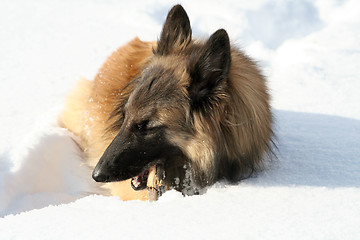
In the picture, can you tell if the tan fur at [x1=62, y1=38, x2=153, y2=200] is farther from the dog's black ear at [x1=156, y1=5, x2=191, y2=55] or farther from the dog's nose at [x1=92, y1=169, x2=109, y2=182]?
the dog's nose at [x1=92, y1=169, x2=109, y2=182]

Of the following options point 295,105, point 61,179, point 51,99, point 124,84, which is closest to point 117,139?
point 124,84

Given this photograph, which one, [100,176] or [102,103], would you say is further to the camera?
[102,103]

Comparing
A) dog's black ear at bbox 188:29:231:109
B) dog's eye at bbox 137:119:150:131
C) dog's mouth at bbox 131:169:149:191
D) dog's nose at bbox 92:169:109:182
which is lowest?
dog's mouth at bbox 131:169:149:191

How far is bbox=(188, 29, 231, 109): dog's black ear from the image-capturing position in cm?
223

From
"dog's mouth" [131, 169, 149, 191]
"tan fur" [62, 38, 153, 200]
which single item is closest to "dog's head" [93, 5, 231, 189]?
"dog's mouth" [131, 169, 149, 191]

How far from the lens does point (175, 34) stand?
2.74 meters

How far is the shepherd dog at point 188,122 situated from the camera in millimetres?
2381

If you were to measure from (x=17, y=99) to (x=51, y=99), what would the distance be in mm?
382

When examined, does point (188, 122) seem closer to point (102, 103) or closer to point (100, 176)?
point (100, 176)

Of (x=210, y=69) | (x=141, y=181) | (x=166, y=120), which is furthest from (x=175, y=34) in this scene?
(x=141, y=181)

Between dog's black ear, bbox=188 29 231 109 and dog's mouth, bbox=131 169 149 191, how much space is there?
0.62m

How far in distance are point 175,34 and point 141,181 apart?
1117 millimetres

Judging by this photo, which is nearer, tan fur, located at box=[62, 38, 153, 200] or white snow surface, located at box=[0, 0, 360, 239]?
white snow surface, located at box=[0, 0, 360, 239]

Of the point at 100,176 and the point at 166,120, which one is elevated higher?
the point at 166,120
